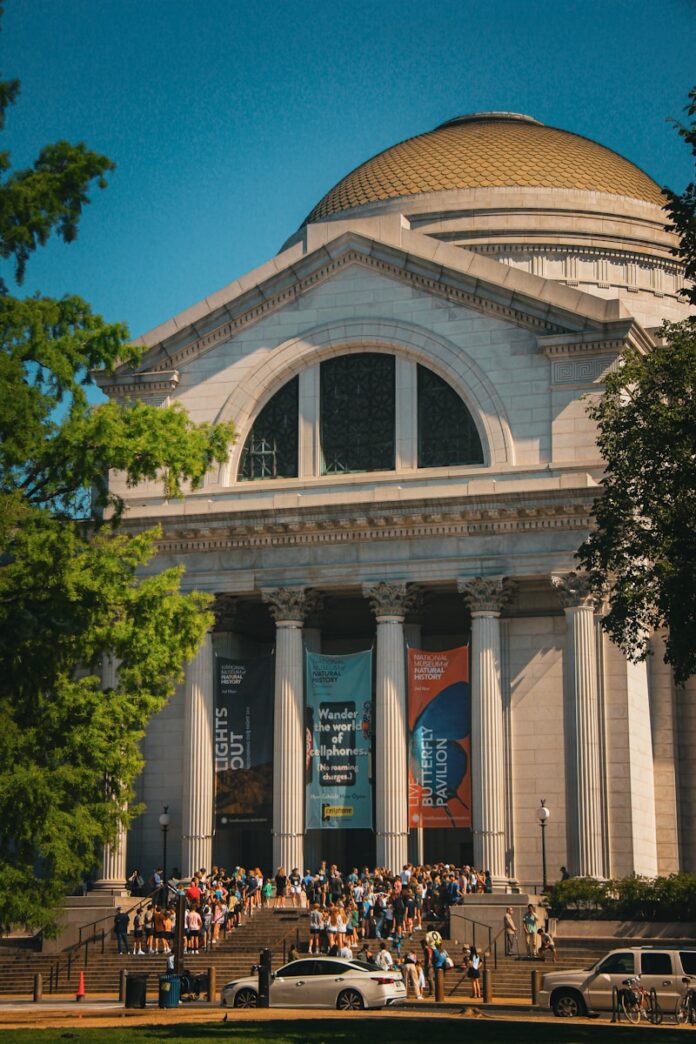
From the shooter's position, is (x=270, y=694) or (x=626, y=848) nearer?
(x=626, y=848)

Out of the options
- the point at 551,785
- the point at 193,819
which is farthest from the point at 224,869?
the point at 551,785

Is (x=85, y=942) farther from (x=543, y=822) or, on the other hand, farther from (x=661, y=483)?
(x=661, y=483)

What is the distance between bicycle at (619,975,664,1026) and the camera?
113ft

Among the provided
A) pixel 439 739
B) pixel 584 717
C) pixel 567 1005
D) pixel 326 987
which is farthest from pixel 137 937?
pixel 567 1005

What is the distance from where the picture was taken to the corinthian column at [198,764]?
5188 centimetres

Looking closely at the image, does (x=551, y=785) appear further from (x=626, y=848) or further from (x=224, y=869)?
(x=224, y=869)

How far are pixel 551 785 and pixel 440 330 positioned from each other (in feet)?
46.3

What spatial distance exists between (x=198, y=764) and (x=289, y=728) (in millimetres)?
3023

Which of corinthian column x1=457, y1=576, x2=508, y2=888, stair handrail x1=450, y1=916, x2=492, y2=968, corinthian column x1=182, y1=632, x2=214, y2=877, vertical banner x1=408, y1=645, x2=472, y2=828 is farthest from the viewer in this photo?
corinthian column x1=182, y1=632, x2=214, y2=877

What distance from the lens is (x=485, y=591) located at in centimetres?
5069

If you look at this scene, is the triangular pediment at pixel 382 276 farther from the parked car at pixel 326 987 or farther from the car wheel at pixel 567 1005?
the car wheel at pixel 567 1005

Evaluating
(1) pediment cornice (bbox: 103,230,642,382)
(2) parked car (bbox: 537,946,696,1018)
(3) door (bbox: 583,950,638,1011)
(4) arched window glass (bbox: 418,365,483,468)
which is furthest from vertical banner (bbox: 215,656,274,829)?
(3) door (bbox: 583,950,638,1011)

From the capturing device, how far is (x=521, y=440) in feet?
171

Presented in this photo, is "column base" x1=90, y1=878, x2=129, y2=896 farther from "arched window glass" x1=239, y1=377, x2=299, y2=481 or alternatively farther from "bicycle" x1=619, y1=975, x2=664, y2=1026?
"bicycle" x1=619, y1=975, x2=664, y2=1026
